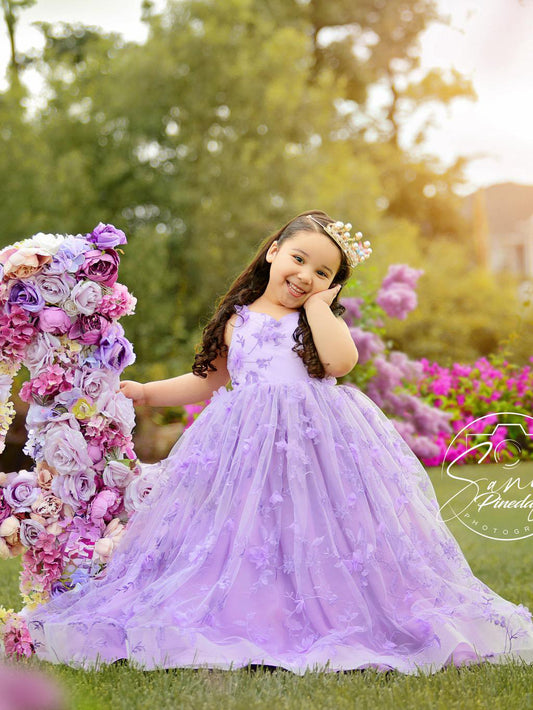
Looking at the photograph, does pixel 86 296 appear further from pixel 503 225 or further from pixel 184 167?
pixel 503 225

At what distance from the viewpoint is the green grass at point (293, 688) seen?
6.72 ft

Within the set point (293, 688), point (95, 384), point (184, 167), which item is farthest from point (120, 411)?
point (184, 167)

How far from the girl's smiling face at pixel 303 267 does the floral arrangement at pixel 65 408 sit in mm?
562

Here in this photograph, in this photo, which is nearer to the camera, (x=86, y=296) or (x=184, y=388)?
(x=86, y=296)

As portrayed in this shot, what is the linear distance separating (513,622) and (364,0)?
62.3 feet

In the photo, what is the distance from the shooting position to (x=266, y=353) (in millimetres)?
2900

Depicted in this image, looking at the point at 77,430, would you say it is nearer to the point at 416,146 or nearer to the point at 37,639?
the point at 37,639

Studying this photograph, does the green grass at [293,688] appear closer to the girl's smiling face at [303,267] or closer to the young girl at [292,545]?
the young girl at [292,545]

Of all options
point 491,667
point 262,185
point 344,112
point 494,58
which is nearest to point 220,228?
point 262,185

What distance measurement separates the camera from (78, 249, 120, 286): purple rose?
2.76m

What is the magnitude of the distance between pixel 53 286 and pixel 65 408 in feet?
1.32

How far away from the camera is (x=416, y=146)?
20.2m

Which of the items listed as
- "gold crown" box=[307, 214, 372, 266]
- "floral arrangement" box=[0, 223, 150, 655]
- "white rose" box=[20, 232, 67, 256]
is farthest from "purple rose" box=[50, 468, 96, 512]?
"gold crown" box=[307, 214, 372, 266]

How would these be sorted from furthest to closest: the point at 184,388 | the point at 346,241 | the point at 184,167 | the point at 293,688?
the point at 184,167, the point at 184,388, the point at 346,241, the point at 293,688
